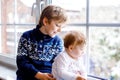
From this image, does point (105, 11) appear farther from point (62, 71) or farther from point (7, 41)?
point (7, 41)

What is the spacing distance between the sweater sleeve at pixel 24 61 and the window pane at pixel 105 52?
A: 0.32 metres

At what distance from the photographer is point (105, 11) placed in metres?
1.19

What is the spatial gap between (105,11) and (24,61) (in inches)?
18.7

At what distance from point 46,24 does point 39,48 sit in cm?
13

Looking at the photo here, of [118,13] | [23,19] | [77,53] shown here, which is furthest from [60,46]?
[23,19]

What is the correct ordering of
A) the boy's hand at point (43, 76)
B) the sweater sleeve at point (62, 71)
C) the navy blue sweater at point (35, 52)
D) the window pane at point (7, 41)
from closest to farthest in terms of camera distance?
the sweater sleeve at point (62, 71)
the boy's hand at point (43, 76)
the navy blue sweater at point (35, 52)
the window pane at point (7, 41)

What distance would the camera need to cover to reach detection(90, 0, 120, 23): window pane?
1.13m

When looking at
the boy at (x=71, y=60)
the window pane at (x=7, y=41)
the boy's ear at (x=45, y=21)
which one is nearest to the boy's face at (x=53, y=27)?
the boy's ear at (x=45, y=21)

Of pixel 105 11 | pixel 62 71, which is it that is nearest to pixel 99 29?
pixel 105 11

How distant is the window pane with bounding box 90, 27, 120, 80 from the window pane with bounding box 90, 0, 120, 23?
0.14 ft

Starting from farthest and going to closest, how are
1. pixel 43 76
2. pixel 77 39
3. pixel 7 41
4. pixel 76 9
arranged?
pixel 7 41, pixel 76 9, pixel 43 76, pixel 77 39

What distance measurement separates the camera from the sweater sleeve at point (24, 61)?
1200mm

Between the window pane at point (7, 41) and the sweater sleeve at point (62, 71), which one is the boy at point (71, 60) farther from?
the window pane at point (7, 41)

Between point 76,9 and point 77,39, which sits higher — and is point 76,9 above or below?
above
